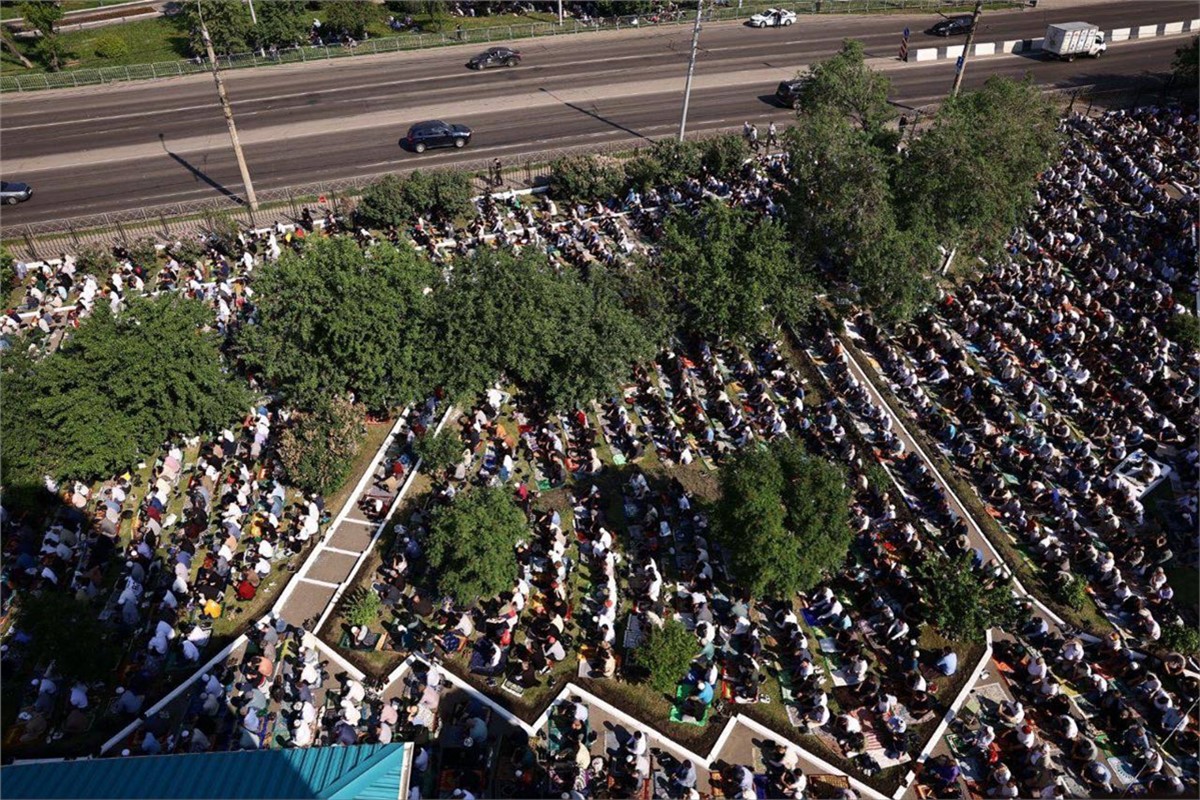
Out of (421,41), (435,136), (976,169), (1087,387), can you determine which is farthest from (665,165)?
(421,41)

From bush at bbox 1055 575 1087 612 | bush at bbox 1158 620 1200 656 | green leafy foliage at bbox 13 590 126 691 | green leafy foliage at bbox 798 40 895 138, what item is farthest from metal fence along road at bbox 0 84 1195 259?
bush at bbox 1158 620 1200 656

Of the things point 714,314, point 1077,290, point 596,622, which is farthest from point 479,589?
point 1077,290

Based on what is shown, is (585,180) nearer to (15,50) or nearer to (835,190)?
(835,190)

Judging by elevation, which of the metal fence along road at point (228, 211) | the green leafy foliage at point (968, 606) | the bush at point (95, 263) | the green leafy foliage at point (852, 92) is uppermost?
the green leafy foliage at point (852, 92)

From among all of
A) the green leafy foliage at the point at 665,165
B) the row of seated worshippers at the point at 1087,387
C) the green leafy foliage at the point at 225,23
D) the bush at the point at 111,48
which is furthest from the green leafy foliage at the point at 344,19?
the row of seated worshippers at the point at 1087,387

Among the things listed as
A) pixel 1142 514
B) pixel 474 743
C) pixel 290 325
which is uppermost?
pixel 290 325

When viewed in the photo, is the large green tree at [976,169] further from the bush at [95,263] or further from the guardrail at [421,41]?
the guardrail at [421,41]

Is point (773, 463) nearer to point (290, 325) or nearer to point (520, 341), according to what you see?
point (520, 341)

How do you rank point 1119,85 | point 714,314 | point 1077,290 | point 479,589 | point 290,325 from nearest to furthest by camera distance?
point 479,589, point 290,325, point 714,314, point 1077,290, point 1119,85
